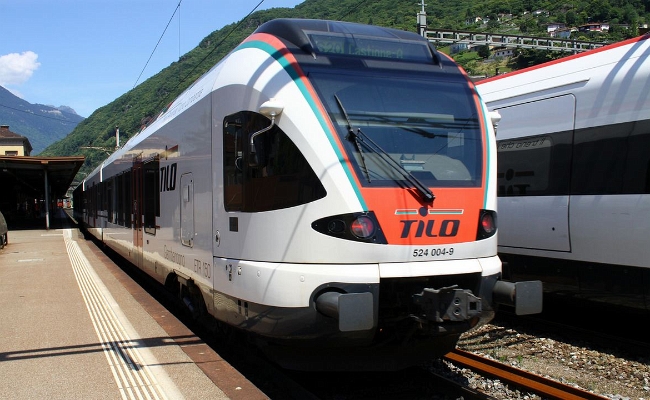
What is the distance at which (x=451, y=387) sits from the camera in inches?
200

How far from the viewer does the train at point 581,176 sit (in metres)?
6.35

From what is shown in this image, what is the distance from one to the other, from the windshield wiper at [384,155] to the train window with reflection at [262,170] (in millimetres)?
447

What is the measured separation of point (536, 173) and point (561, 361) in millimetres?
2499

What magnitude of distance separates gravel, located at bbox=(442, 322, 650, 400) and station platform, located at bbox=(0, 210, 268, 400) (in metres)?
2.32

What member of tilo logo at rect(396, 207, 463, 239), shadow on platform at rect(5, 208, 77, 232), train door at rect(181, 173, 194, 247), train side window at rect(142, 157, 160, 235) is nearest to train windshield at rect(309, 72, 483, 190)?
tilo logo at rect(396, 207, 463, 239)

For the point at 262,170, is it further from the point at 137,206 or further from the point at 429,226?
the point at 137,206

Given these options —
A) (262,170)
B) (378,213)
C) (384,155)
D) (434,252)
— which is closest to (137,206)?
(262,170)

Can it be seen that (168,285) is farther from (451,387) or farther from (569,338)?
(569,338)

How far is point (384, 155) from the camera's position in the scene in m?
4.69

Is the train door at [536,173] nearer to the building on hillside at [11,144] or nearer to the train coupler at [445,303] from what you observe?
the train coupler at [445,303]

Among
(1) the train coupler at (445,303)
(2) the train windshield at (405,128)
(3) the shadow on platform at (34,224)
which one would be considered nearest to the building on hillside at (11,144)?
(3) the shadow on platform at (34,224)

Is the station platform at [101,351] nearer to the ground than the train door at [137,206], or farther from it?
nearer to the ground

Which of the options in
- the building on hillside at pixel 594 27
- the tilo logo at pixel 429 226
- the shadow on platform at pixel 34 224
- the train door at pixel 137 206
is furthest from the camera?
the shadow on platform at pixel 34 224

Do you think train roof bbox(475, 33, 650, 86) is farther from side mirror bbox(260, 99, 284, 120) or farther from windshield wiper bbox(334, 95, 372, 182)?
side mirror bbox(260, 99, 284, 120)
